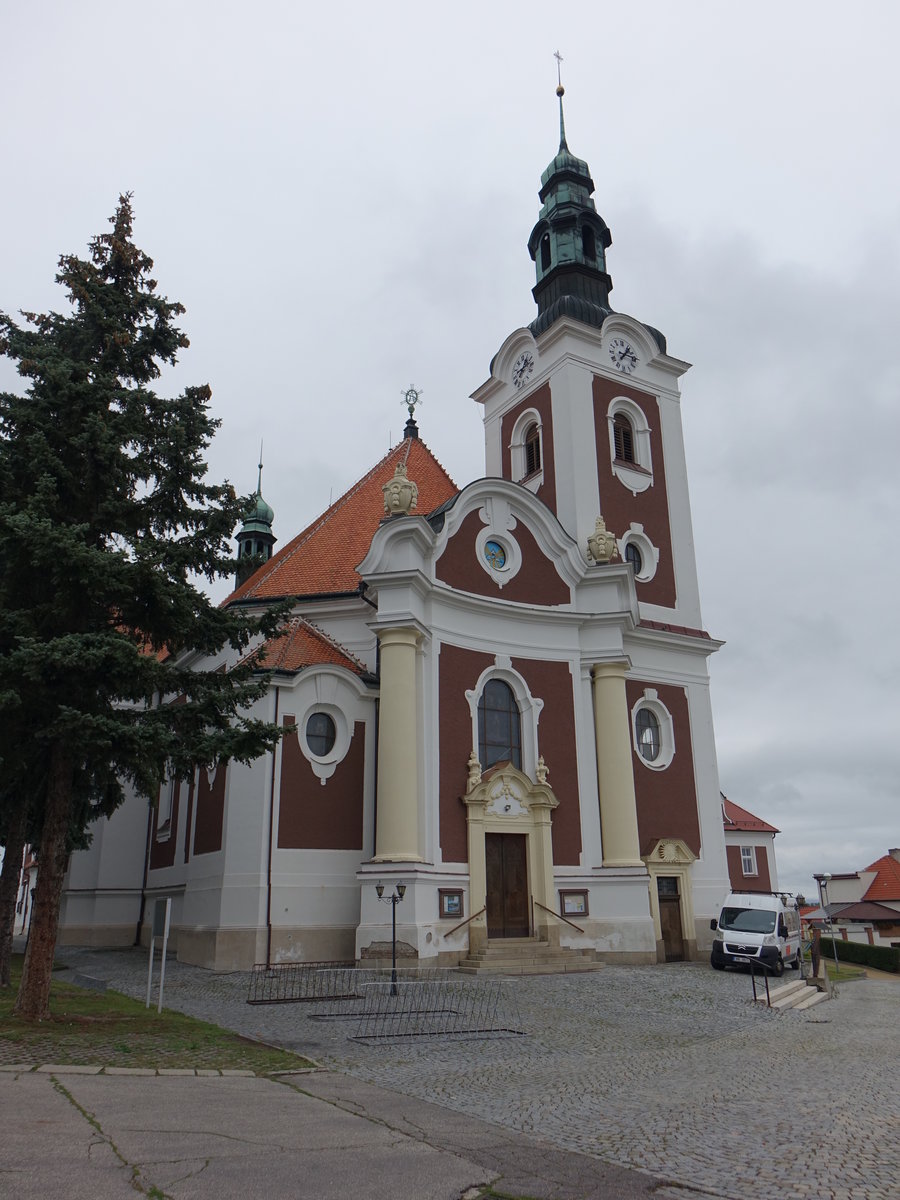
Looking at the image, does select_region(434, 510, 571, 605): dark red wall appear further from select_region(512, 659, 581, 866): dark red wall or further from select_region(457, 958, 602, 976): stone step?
select_region(457, 958, 602, 976): stone step

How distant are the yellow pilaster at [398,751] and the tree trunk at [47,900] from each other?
9030 millimetres

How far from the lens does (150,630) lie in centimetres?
1241

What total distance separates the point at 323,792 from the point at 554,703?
6.29 meters

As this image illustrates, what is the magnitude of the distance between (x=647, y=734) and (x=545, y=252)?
1614 centimetres

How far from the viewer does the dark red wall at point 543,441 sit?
27.9m

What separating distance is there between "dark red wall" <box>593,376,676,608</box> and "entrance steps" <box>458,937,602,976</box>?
10.5 m

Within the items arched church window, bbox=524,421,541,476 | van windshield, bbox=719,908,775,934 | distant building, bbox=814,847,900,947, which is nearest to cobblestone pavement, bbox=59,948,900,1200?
van windshield, bbox=719,908,775,934

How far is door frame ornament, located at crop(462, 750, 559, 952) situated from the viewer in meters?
21.5

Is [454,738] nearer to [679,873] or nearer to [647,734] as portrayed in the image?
[647,734]

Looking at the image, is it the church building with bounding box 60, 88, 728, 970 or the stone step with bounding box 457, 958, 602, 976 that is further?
the church building with bounding box 60, 88, 728, 970

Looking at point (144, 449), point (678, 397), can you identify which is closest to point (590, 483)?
point (678, 397)

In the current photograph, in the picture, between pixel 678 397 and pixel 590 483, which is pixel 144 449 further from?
pixel 678 397

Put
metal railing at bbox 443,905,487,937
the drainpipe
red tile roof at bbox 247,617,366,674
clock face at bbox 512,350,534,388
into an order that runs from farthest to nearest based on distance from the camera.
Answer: clock face at bbox 512,350,534,388 < red tile roof at bbox 247,617,366,674 < metal railing at bbox 443,905,487,937 < the drainpipe

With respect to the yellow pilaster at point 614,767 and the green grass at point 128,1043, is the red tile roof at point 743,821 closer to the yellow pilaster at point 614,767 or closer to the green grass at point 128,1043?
the yellow pilaster at point 614,767
